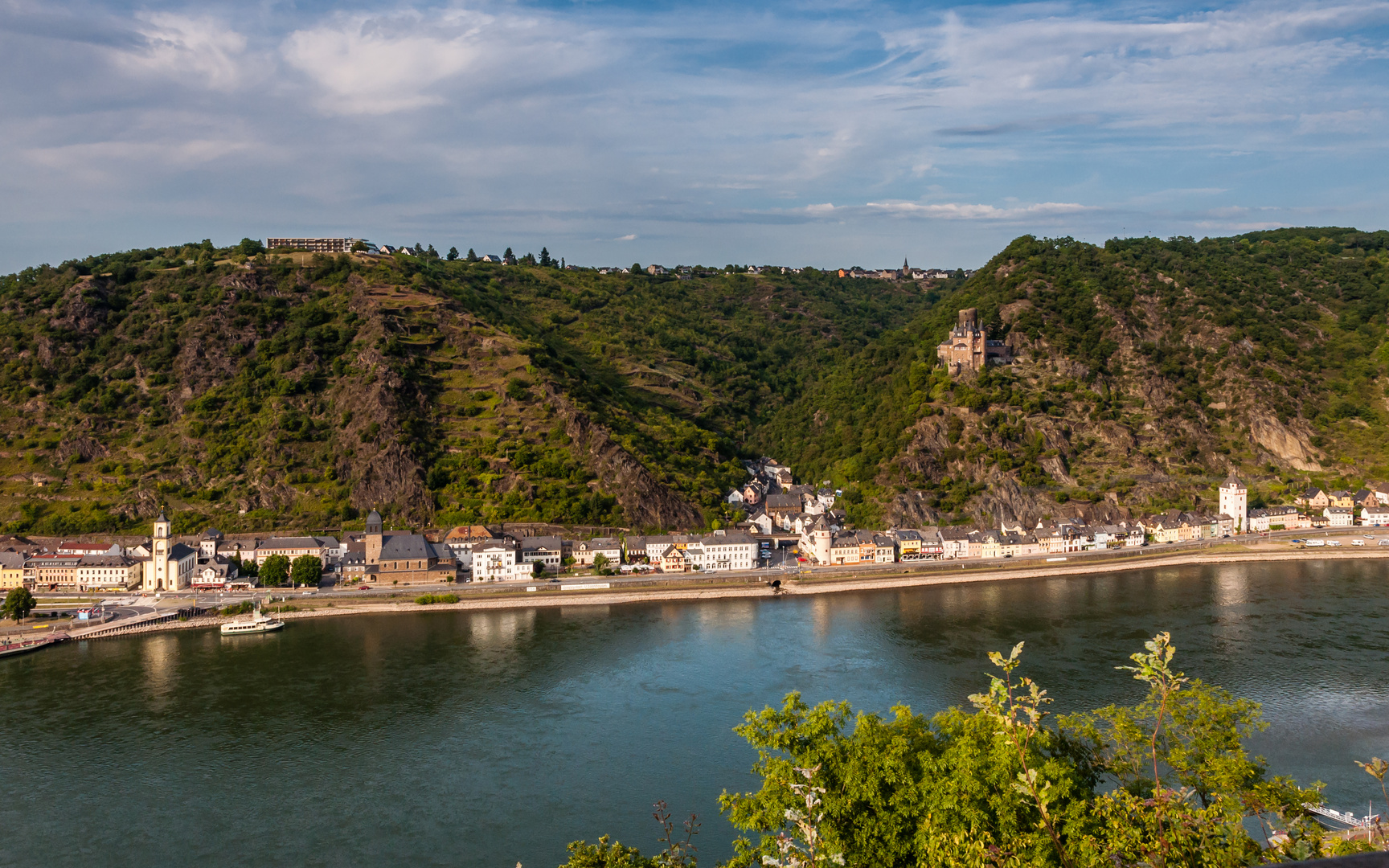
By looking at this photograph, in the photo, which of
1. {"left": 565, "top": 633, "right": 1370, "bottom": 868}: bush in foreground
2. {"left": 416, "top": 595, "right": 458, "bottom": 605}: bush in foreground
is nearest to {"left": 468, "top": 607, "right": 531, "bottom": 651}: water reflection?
{"left": 416, "top": 595, "right": 458, "bottom": 605}: bush in foreground

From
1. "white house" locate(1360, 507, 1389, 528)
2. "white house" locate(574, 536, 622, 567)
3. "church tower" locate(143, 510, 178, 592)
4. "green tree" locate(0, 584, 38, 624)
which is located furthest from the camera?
"white house" locate(1360, 507, 1389, 528)

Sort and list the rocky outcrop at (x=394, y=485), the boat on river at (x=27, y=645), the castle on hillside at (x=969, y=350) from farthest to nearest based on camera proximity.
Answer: the castle on hillside at (x=969, y=350) < the rocky outcrop at (x=394, y=485) < the boat on river at (x=27, y=645)

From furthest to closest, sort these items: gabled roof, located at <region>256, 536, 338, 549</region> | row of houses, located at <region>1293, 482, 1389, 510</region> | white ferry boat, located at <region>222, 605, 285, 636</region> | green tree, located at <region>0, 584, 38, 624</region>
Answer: row of houses, located at <region>1293, 482, 1389, 510</region>, gabled roof, located at <region>256, 536, 338, 549</region>, green tree, located at <region>0, 584, 38, 624</region>, white ferry boat, located at <region>222, 605, 285, 636</region>

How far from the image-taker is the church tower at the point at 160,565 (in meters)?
44.8

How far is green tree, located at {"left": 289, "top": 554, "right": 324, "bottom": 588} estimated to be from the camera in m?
44.3

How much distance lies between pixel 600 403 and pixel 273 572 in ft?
78.1

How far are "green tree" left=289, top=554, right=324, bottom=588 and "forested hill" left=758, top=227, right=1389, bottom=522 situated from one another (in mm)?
30965

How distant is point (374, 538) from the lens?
1869 inches

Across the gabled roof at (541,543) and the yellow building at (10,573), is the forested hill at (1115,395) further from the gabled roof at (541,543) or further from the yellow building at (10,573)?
the yellow building at (10,573)

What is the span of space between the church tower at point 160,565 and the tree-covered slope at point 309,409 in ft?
14.7

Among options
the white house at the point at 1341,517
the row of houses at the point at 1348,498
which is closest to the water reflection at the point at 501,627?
the white house at the point at 1341,517

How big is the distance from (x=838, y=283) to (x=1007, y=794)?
119m

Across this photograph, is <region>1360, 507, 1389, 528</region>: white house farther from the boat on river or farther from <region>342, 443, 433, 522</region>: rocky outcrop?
the boat on river

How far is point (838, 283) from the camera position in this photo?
129 m
